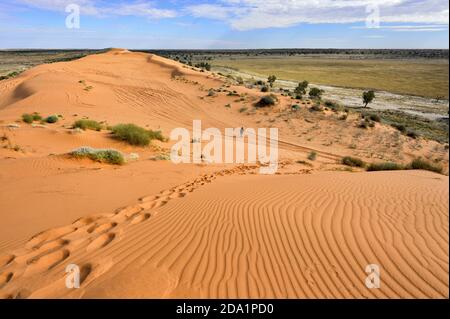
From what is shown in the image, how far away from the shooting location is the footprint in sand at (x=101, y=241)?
527cm

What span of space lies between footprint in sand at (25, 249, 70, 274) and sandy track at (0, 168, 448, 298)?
0.01m

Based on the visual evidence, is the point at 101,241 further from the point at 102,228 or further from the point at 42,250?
the point at 42,250

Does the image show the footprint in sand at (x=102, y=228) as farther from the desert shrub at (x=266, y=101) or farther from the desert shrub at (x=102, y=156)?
the desert shrub at (x=266, y=101)

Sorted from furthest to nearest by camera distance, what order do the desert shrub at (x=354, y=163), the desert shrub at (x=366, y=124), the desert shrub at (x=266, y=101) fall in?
1. the desert shrub at (x=266, y=101)
2. the desert shrub at (x=366, y=124)
3. the desert shrub at (x=354, y=163)

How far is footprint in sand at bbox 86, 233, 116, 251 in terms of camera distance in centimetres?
527

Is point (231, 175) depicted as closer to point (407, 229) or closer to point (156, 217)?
point (156, 217)

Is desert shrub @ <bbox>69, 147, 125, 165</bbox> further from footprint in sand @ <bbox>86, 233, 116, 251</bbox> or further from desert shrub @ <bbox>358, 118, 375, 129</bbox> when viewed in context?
desert shrub @ <bbox>358, 118, 375, 129</bbox>

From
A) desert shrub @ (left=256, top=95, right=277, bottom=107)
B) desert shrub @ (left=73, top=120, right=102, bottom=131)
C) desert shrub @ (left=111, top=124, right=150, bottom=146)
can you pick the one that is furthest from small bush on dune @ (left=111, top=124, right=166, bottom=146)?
desert shrub @ (left=256, top=95, right=277, bottom=107)

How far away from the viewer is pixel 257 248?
4.96 m

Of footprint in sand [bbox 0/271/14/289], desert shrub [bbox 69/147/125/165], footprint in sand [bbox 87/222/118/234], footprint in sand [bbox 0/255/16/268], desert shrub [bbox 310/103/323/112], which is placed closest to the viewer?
footprint in sand [bbox 0/271/14/289]

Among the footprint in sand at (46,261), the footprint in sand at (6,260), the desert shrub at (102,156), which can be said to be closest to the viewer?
the footprint in sand at (46,261)

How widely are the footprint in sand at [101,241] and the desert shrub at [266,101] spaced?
2071 cm

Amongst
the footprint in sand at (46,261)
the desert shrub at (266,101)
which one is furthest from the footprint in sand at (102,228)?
the desert shrub at (266,101)
